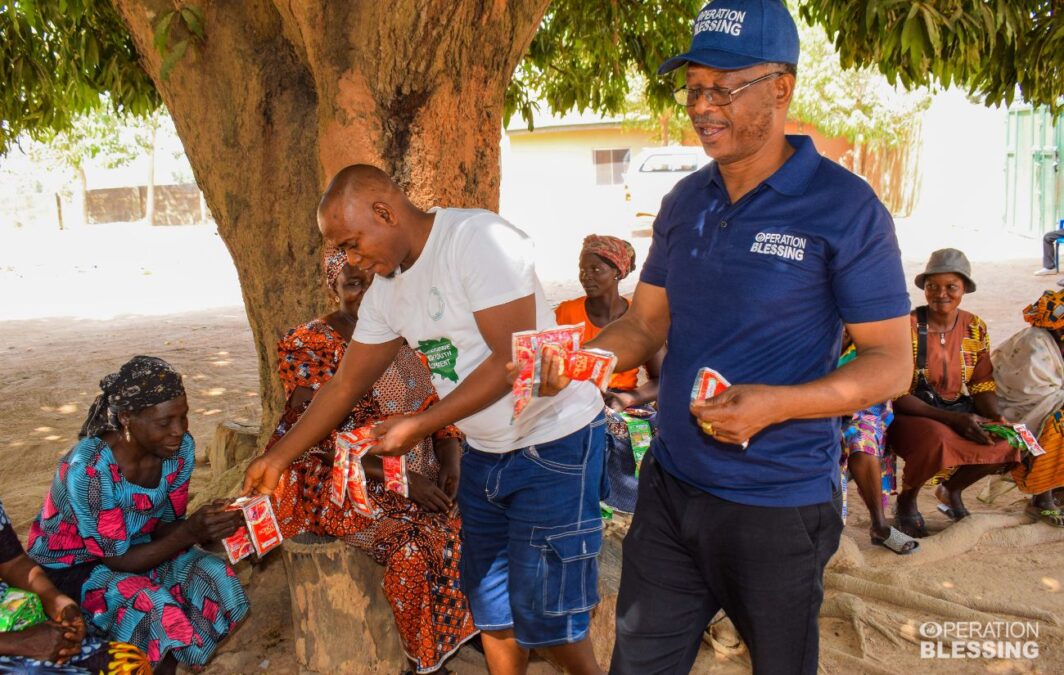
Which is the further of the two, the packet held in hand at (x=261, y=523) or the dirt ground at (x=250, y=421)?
the dirt ground at (x=250, y=421)

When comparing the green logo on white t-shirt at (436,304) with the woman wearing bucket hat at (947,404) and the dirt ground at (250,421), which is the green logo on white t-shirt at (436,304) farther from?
the woman wearing bucket hat at (947,404)

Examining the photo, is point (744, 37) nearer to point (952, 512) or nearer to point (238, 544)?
point (238, 544)

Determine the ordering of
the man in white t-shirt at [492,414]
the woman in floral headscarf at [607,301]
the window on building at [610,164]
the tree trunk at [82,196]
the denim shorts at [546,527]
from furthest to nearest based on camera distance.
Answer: the tree trunk at [82,196] < the window on building at [610,164] < the woman in floral headscarf at [607,301] < the denim shorts at [546,527] < the man in white t-shirt at [492,414]

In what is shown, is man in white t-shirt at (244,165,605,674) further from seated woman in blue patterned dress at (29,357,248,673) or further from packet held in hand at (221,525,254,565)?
seated woman in blue patterned dress at (29,357,248,673)

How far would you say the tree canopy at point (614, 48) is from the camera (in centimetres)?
441

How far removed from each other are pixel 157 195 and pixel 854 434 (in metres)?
34.6

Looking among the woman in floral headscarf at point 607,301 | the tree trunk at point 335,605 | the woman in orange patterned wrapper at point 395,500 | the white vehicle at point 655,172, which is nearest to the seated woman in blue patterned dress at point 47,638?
the tree trunk at point 335,605

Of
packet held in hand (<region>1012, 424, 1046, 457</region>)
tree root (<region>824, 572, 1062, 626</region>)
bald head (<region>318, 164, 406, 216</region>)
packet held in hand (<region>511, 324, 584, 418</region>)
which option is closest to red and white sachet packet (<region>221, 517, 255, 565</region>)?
bald head (<region>318, 164, 406, 216</region>)

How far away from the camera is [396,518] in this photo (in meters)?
3.66

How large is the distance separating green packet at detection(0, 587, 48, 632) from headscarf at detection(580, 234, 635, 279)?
317cm

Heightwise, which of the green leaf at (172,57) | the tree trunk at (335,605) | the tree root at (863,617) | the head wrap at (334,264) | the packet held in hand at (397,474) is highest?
the green leaf at (172,57)

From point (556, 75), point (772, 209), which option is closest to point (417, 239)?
point (772, 209)

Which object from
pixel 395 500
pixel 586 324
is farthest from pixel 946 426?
pixel 395 500

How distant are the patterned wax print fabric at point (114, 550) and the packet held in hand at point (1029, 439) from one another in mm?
4161
